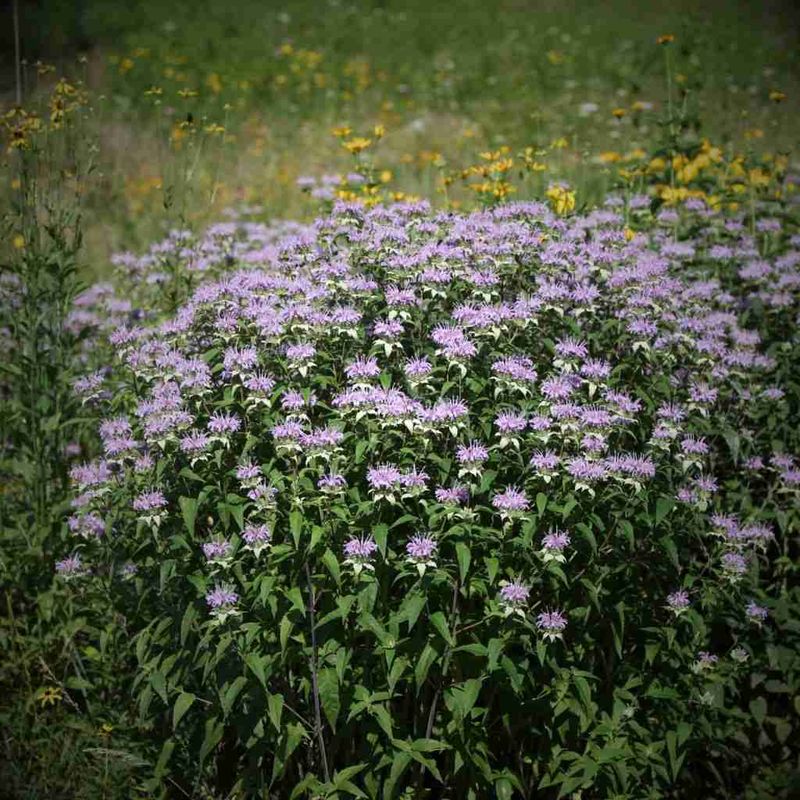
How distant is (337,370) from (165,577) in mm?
909

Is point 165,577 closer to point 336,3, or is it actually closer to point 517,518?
point 517,518

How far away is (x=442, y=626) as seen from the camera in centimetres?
247

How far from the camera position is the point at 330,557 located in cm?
Result: 253

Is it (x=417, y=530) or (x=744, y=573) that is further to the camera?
(x=744, y=573)

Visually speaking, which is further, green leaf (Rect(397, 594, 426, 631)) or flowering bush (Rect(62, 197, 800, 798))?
flowering bush (Rect(62, 197, 800, 798))

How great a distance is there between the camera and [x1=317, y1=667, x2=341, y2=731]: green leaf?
100 inches

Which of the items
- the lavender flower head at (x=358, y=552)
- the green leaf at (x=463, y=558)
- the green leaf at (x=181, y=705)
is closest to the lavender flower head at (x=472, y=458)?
the green leaf at (x=463, y=558)

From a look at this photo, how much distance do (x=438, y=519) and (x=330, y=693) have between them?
0.59m

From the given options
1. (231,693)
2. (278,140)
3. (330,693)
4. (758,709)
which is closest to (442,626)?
(330,693)

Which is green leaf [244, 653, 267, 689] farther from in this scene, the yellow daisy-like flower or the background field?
the background field

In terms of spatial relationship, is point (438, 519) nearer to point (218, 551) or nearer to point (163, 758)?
point (218, 551)

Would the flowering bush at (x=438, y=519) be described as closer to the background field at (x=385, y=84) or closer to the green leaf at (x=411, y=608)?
the green leaf at (x=411, y=608)

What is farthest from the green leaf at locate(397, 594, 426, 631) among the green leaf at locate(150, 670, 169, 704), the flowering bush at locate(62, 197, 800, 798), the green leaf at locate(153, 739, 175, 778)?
the green leaf at locate(153, 739, 175, 778)

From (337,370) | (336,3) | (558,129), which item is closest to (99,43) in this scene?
(336,3)
